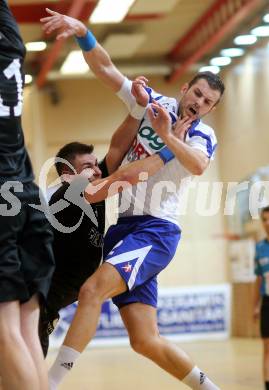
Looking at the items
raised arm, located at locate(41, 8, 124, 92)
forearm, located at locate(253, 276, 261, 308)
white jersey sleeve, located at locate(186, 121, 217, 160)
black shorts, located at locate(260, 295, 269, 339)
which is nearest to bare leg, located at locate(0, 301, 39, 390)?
raised arm, located at locate(41, 8, 124, 92)

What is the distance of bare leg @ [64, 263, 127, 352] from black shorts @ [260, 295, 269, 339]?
387 centimetres

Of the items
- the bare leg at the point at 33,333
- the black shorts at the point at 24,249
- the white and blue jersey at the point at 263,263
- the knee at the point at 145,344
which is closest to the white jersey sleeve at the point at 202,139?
the knee at the point at 145,344

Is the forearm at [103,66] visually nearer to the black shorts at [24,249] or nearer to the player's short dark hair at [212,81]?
the player's short dark hair at [212,81]

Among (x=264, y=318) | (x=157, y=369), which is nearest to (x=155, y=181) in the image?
(x=264, y=318)

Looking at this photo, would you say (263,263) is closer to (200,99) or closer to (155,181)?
(155,181)

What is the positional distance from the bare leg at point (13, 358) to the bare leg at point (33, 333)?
0.10 m

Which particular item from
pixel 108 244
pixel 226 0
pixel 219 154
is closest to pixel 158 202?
pixel 108 244

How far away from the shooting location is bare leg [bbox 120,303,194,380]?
4.80m

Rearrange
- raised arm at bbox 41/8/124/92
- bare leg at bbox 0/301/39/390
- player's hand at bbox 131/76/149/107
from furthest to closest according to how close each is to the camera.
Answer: player's hand at bbox 131/76/149/107
raised arm at bbox 41/8/124/92
bare leg at bbox 0/301/39/390

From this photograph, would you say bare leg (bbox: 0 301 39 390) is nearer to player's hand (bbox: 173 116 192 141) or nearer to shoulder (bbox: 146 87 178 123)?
player's hand (bbox: 173 116 192 141)

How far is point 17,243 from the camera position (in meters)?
3.40

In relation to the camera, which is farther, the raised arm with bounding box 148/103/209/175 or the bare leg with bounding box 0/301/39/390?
the raised arm with bounding box 148/103/209/175

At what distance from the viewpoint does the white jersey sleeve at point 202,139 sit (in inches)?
183

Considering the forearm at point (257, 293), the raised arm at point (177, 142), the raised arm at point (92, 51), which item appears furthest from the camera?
the forearm at point (257, 293)
